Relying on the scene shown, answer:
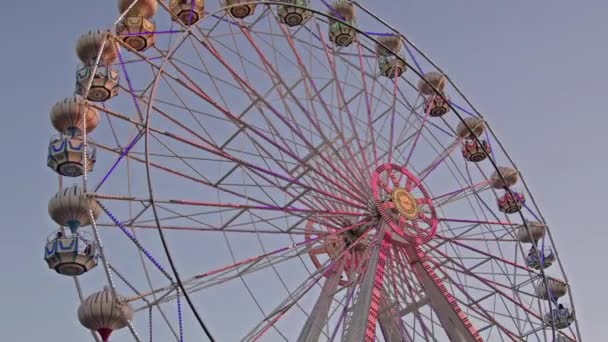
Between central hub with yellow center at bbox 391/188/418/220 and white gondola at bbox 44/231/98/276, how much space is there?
5581mm

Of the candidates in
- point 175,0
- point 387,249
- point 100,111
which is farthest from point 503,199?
point 100,111

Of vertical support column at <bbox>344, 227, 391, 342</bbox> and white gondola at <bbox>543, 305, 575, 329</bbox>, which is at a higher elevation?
white gondola at <bbox>543, 305, 575, 329</bbox>

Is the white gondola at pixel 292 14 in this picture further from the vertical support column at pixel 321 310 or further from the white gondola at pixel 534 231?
the white gondola at pixel 534 231

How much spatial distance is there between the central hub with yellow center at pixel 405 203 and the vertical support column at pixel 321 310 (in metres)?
1.49

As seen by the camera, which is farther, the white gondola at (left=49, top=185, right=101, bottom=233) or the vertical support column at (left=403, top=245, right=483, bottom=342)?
the vertical support column at (left=403, top=245, right=483, bottom=342)

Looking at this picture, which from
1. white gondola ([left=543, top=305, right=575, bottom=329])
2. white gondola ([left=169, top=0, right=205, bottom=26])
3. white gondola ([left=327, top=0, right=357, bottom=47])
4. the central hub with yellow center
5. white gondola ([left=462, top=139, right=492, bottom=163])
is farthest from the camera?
white gondola ([left=462, top=139, right=492, bottom=163])

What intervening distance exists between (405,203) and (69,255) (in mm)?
6235

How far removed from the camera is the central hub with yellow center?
48.1 ft

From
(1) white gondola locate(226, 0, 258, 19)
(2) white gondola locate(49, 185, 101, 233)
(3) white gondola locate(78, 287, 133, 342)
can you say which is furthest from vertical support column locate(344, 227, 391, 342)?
(1) white gondola locate(226, 0, 258, 19)

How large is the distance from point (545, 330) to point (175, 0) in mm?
9292

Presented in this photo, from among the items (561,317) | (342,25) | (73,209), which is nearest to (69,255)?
(73,209)

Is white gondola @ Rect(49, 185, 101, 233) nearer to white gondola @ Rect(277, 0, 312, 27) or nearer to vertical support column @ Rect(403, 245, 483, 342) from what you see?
vertical support column @ Rect(403, 245, 483, 342)

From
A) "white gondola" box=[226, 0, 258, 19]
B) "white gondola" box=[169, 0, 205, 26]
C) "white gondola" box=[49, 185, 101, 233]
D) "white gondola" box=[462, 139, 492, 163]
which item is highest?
"white gondola" box=[226, 0, 258, 19]

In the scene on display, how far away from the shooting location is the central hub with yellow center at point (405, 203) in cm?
1465
